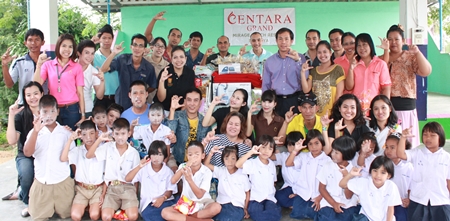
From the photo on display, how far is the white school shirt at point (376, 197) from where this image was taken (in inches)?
125

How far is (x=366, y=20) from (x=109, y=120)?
925 centimetres

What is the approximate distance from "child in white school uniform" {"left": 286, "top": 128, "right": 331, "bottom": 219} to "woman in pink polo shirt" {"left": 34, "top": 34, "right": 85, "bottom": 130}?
7.64 feet

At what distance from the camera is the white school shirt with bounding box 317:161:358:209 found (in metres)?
3.47

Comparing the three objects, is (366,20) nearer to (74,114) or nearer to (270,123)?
(270,123)

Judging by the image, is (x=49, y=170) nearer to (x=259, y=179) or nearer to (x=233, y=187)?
(x=233, y=187)

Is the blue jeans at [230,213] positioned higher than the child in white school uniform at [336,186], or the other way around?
the child in white school uniform at [336,186]

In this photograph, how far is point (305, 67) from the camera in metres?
4.37

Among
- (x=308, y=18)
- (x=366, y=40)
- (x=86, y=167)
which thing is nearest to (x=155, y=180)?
(x=86, y=167)

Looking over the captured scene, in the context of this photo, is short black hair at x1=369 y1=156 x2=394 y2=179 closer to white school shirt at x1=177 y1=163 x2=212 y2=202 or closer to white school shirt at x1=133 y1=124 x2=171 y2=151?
white school shirt at x1=177 y1=163 x2=212 y2=202

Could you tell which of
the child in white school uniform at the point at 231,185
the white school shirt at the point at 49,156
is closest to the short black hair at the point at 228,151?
the child in white school uniform at the point at 231,185

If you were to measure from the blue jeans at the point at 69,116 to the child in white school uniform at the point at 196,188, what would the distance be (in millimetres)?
1426

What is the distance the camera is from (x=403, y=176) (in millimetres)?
3492

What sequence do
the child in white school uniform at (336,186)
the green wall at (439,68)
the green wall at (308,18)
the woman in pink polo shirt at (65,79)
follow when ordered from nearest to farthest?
1. the child in white school uniform at (336,186)
2. the woman in pink polo shirt at (65,79)
3. the green wall at (439,68)
4. the green wall at (308,18)

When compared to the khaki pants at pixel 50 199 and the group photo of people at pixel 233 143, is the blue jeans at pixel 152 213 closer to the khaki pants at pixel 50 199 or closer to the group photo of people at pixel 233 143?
the group photo of people at pixel 233 143
